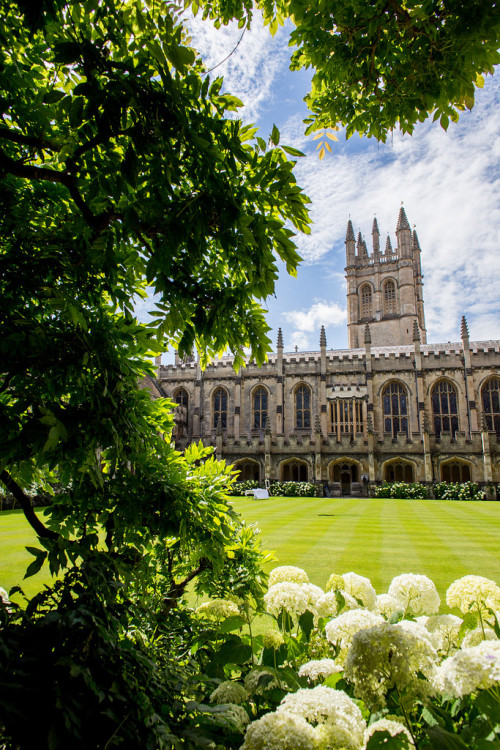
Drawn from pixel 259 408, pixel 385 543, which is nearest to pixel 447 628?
pixel 385 543

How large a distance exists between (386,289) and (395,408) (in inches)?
860

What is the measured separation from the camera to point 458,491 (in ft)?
84.1

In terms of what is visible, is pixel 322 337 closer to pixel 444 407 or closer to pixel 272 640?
pixel 444 407

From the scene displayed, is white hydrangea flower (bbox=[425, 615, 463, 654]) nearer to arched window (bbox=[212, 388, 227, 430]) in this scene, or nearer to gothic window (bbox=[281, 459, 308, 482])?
gothic window (bbox=[281, 459, 308, 482])

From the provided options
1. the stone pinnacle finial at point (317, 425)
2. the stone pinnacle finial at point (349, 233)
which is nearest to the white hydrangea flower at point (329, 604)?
the stone pinnacle finial at point (317, 425)

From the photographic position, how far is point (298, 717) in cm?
139

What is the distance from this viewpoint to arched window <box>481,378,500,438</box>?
31.0 metres

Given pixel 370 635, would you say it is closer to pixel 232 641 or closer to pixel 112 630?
pixel 232 641

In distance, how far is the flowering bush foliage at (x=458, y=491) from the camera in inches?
996

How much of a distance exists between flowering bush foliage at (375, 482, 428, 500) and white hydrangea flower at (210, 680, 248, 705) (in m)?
26.4

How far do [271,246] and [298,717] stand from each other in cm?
179

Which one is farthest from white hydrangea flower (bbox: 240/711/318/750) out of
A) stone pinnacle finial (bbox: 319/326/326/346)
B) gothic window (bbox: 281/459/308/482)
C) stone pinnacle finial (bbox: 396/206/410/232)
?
A: stone pinnacle finial (bbox: 396/206/410/232)

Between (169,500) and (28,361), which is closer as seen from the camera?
(28,361)

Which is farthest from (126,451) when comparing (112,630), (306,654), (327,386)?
(327,386)
